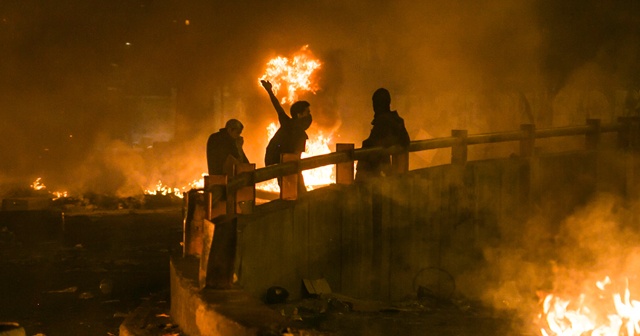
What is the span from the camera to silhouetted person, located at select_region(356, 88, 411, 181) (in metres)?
11.8

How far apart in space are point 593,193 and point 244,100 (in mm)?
19258

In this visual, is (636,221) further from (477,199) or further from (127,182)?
(127,182)

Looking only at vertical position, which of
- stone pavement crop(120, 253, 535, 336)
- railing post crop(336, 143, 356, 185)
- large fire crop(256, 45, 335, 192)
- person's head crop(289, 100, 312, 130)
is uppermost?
large fire crop(256, 45, 335, 192)

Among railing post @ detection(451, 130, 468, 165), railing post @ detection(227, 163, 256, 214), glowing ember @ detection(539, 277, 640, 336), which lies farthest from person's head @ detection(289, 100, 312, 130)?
glowing ember @ detection(539, 277, 640, 336)

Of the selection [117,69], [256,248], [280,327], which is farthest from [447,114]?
[280,327]

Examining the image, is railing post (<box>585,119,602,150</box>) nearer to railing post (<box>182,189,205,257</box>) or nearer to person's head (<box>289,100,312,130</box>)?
person's head (<box>289,100,312,130</box>)

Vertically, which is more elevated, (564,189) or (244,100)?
(244,100)

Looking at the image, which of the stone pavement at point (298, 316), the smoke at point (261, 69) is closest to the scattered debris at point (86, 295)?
the stone pavement at point (298, 316)

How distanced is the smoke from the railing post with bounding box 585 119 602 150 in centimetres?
1051

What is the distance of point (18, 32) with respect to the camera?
102ft

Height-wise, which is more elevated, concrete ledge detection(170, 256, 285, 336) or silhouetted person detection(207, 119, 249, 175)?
silhouetted person detection(207, 119, 249, 175)

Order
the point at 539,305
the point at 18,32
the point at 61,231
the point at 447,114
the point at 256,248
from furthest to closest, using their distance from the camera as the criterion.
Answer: the point at 18,32, the point at 447,114, the point at 61,231, the point at 539,305, the point at 256,248

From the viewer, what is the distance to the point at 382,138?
11.9 m

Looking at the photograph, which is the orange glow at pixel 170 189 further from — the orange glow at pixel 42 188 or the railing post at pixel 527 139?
the railing post at pixel 527 139
